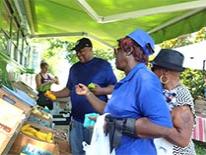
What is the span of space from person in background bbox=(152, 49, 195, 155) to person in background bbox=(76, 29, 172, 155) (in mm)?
204

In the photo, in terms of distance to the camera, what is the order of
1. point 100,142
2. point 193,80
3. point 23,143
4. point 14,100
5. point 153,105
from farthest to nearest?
1. point 193,80
2. point 23,143
3. point 14,100
4. point 100,142
5. point 153,105

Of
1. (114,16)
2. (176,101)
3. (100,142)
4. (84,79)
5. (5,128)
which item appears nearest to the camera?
(100,142)

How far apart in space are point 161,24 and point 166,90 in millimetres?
4607

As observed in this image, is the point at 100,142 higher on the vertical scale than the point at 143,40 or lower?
lower

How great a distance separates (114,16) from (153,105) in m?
3.95

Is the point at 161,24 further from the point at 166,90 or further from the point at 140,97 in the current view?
the point at 140,97

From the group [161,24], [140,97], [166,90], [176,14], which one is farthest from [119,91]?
[161,24]

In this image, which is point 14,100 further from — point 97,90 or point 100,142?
point 97,90

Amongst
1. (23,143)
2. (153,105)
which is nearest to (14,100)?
(23,143)

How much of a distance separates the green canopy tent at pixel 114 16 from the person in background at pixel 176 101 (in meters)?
1.73

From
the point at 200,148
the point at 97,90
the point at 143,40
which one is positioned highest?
the point at 143,40

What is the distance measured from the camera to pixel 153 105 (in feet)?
7.89

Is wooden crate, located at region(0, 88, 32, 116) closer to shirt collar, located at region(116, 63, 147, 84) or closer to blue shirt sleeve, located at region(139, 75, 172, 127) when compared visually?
shirt collar, located at region(116, 63, 147, 84)

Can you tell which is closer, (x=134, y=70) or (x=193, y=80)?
(x=134, y=70)
